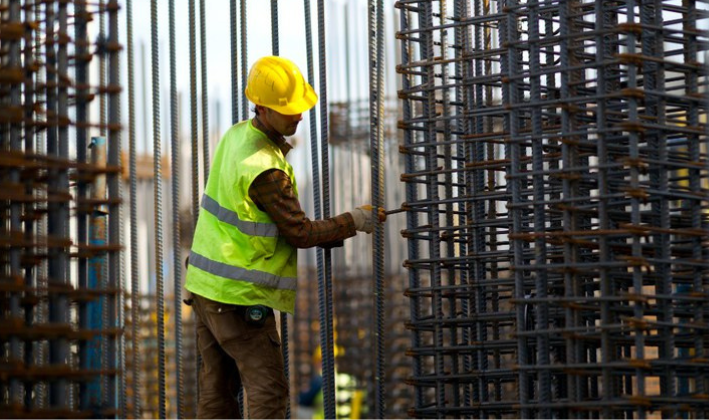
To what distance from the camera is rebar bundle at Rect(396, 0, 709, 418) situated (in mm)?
6754

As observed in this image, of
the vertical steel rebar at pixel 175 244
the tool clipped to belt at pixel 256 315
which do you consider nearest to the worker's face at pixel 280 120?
the tool clipped to belt at pixel 256 315

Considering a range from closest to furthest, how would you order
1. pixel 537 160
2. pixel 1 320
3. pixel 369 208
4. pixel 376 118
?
pixel 1 320 < pixel 537 160 < pixel 369 208 < pixel 376 118

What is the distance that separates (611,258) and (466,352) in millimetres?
1768

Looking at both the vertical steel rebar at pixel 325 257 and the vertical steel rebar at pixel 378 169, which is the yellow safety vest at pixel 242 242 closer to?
the vertical steel rebar at pixel 325 257

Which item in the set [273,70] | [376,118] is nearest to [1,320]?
[273,70]

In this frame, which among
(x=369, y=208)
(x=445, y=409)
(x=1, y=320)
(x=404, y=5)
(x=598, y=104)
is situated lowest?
(x=445, y=409)

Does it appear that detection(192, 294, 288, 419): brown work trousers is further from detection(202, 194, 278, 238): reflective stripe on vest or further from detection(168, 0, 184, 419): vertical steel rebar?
detection(168, 0, 184, 419): vertical steel rebar

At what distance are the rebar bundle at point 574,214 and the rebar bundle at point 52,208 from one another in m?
1.99

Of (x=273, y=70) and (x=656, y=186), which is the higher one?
(x=273, y=70)

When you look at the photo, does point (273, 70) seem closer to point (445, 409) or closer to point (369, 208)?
point (369, 208)

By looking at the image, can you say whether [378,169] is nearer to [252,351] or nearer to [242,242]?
[242,242]

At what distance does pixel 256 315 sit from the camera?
7.15m

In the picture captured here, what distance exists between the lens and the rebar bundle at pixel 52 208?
6.74 m

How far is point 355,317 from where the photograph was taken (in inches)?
907
